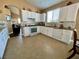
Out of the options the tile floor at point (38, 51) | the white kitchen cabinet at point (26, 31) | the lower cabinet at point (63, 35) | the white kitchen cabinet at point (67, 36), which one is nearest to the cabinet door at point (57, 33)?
the lower cabinet at point (63, 35)

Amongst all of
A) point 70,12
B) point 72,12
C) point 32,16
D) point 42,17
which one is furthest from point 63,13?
point 32,16

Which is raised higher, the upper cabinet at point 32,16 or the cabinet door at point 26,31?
the upper cabinet at point 32,16

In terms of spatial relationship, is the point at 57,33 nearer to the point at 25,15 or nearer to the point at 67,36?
the point at 67,36

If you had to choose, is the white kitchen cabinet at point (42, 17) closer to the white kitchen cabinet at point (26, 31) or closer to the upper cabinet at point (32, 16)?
the upper cabinet at point (32, 16)

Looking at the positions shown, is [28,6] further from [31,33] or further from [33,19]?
[31,33]

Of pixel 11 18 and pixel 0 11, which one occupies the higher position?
pixel 0 11

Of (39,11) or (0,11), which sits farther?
(39,11)

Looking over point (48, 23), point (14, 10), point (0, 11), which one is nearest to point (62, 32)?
point (48, 23)

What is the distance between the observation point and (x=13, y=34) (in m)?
5.14

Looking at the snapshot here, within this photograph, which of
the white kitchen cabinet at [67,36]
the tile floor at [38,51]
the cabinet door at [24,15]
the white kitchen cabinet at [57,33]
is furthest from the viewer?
the cabinet door at [24,15]

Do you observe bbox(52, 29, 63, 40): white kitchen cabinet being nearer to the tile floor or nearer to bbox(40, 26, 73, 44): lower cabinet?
bbox(40, 26, 73, 44): lower cabinet

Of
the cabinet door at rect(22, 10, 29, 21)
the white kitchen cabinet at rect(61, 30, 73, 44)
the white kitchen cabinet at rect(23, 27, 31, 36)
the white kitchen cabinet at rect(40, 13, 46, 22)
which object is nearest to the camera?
the white kitchen cabinet at rect(61, 30, 73, 44)

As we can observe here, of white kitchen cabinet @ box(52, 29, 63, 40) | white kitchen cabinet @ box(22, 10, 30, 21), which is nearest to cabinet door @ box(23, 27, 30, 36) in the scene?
white kitchen cabinet @ box(22, 10, 30, 21)

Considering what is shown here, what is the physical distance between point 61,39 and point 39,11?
3.81 meters
